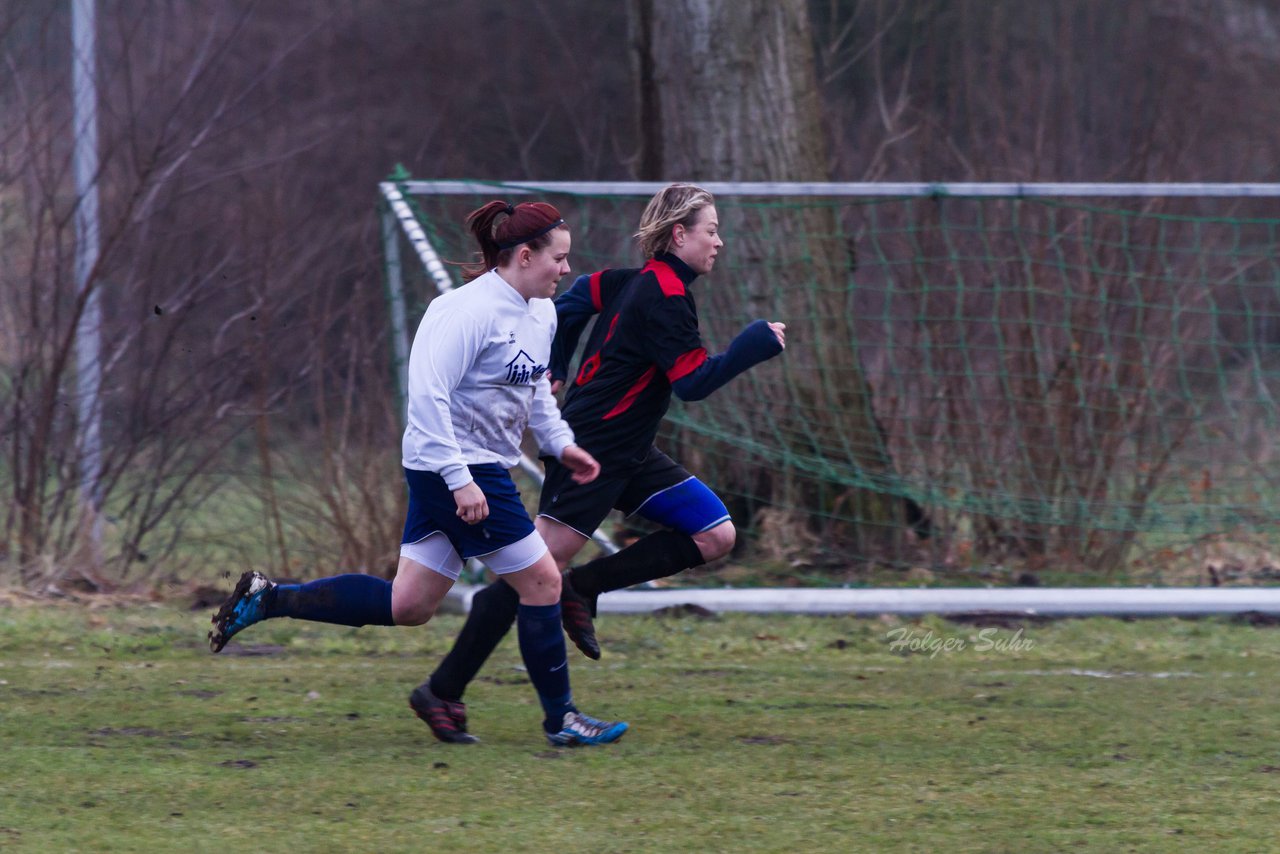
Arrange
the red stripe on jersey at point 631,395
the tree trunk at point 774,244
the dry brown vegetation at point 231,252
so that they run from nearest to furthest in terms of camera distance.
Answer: the red stripe on jersey at point 631,395, the dry brown vegetation at point 231,252, the tree trunk at point 774,244

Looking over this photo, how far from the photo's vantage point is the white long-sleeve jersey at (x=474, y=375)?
4.30 m

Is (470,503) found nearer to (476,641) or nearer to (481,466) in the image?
(481,466)

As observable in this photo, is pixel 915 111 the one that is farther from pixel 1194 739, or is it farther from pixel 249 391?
pixel 1194 739

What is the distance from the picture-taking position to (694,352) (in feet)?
15.7

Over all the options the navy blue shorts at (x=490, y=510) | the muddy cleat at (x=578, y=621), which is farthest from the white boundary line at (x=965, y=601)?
the navy blue shorts at (x=490, y=510)

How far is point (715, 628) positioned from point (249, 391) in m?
3.03

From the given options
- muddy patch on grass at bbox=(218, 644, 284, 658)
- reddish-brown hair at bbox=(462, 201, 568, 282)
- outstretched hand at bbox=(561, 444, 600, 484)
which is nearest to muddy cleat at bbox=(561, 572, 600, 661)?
outstretched hand at bbox=(561, 444, 600, 484)

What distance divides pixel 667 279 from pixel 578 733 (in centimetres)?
141

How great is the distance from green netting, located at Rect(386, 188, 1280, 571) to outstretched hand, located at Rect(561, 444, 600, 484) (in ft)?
11.2

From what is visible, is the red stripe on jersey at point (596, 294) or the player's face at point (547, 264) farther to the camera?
the red stripe on jersey at point (596, 294)

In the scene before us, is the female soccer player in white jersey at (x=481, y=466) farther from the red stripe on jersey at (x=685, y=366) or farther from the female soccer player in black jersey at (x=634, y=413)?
the red stripe on jersey at (x=685, y=366)

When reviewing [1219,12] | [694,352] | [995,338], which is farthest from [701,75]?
[1219,12]

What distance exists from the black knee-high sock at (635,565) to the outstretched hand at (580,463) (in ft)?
1.69

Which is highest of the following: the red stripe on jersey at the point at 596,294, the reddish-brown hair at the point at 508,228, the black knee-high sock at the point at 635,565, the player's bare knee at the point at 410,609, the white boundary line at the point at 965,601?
the reddish-brown hair at the point at 508,228
